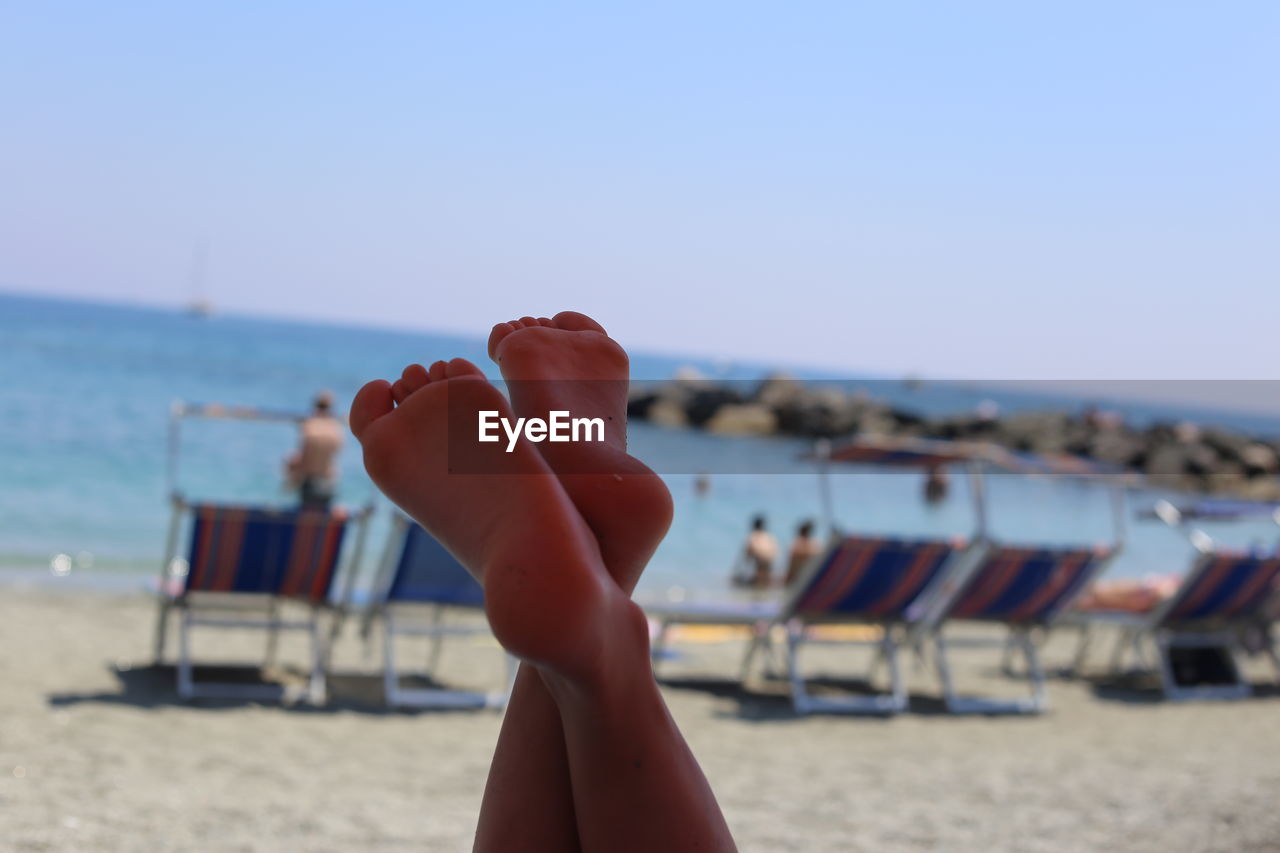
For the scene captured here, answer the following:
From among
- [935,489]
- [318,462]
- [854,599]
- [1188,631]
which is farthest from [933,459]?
A: [935,489]

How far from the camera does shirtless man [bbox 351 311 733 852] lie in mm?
1360

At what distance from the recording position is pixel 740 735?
489 centimetres

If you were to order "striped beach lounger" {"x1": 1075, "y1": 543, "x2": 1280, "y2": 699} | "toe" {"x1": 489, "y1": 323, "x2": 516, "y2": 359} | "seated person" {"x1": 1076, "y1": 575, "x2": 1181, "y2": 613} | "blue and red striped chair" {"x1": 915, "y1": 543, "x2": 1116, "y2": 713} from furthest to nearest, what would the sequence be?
"seated person" {"x1": 1076, "y1": 575, "x2": 1181, "y2": 613} < "striped beach lounger" {"x1": 1075, "y1": 543, "x2": 1280, "y2": 699} < "blue and red striped chair" {"x1": 915, "y1": 543, "x2": 1116, "y2": 713} < "toe" {"x1": 489, "y1": 323, "x2": 516, "y2": 359}

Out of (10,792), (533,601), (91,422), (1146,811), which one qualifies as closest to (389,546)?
(10,792)

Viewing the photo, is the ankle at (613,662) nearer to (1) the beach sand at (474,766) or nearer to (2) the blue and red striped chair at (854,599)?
(1) the beach sand at (474,766)

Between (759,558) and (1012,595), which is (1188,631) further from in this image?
(759,558)

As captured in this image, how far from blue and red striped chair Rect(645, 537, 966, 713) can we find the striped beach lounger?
1.24m

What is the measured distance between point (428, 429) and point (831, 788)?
2.75 m

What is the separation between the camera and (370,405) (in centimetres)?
167

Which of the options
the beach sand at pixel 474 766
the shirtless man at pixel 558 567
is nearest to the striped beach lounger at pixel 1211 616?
the beach sand at pixel 474 766

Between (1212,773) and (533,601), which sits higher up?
(533,601)

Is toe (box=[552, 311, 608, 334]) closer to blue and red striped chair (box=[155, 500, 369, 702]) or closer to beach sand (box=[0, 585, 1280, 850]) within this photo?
beach sand (box=[0, 585, 1280, 850])

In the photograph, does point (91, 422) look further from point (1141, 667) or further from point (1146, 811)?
point (1146, 811)

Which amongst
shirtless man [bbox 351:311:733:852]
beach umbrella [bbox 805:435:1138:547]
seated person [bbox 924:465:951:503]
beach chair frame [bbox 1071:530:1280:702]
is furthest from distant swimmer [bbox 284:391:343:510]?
seated person [bbox 924:465:951:503]
